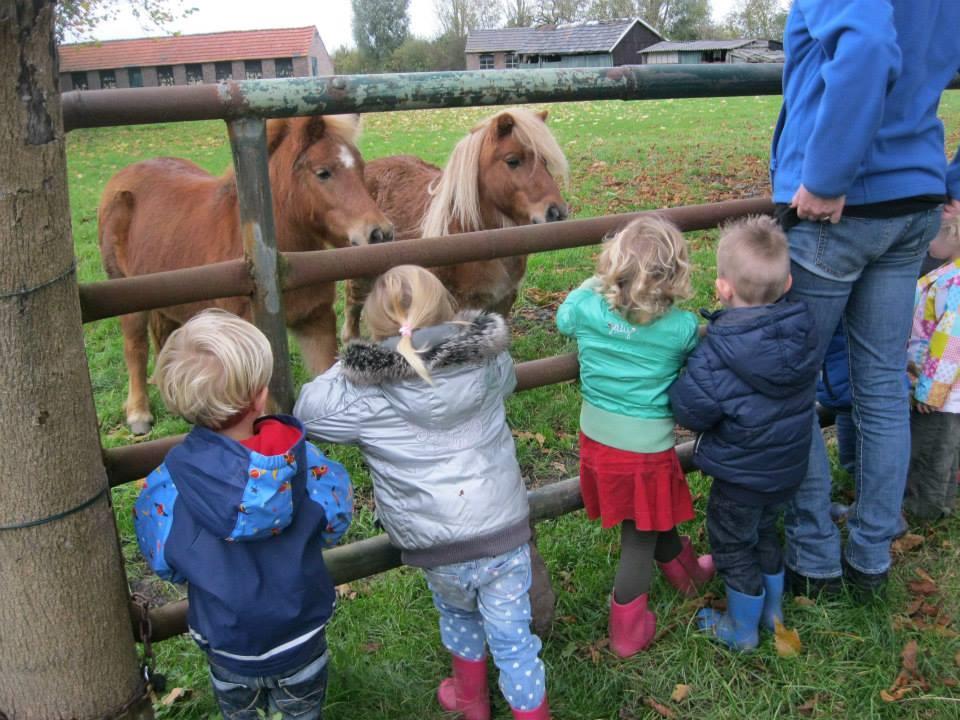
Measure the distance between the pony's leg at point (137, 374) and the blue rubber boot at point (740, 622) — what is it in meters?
3.54

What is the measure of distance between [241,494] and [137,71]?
56.3m

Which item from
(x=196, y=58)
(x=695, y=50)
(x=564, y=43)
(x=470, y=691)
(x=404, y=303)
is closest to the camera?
(x=404, y=303)

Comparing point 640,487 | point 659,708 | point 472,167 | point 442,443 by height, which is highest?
point 472,167

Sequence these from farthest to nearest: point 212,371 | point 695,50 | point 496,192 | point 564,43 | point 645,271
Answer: point 564,43 < point 695,50 < point 496,192 < point 645,271 < point 212,371

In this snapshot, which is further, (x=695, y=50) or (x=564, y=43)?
(x=564, y=43)

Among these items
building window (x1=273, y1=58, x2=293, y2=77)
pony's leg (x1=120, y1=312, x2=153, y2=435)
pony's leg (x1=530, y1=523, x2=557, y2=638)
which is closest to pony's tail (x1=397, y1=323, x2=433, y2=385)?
pony's leg (x1=530, y1=523, x2=557, y2=638)

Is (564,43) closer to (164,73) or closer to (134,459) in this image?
(164,73)

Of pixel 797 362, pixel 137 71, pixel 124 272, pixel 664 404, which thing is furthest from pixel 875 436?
pixel 137 71

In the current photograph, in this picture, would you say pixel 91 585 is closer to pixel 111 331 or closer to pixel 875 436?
pixel 875 436

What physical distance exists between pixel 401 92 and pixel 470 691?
1.80 m

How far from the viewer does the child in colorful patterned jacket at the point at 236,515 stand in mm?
1914

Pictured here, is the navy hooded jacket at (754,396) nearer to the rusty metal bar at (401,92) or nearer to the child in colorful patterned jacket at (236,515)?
the rusty metal bar at (401,92)

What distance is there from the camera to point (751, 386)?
2.47 metres

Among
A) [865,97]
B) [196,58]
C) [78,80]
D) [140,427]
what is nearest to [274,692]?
[865,97]
